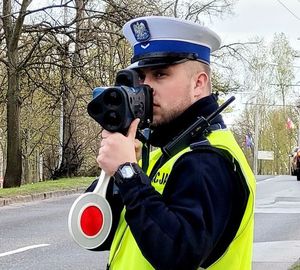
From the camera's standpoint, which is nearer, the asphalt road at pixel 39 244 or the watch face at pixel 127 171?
the watch face at pixel 127 171

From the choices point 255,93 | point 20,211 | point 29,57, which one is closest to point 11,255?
point 20,211

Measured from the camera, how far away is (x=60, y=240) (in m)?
10.7

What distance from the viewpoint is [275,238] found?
11.4 metres

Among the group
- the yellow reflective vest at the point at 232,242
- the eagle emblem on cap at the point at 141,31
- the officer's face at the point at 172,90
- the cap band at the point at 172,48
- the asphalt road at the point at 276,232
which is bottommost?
the asphalt road at the point at 276,232

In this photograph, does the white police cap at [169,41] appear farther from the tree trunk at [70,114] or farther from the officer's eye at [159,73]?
the tree trunk at [70,114]

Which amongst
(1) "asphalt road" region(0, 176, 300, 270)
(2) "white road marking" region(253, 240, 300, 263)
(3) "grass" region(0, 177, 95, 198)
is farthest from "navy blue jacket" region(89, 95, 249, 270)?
(3) "grass" region(0, 177, 95, 198)

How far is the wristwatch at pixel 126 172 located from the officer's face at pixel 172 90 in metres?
0.20

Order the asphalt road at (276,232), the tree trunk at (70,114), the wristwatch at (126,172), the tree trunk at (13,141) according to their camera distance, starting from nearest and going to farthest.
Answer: the wristwatch at (126,172) < the asphalt road at (276,232) < the tree trunk at (70,114) < the tree trunk at (13,141)

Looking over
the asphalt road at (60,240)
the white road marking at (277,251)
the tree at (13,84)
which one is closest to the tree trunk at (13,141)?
the tree at (13,84)

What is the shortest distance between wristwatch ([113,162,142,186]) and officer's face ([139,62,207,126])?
0.66ft

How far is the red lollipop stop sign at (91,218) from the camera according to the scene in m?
2.26

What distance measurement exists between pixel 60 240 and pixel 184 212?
29.1 ft

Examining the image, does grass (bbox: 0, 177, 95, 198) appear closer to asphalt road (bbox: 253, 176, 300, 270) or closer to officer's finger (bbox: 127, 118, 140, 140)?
asphalt road (bbox: 253, 176, 300, 270)

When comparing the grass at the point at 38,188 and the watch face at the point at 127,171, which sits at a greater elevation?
the watch face at the point at 127,171
